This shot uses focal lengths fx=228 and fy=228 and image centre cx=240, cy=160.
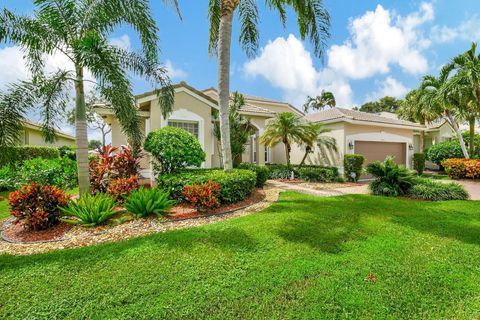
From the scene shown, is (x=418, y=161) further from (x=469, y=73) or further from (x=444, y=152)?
(x=469, y=73)

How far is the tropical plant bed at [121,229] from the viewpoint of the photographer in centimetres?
541

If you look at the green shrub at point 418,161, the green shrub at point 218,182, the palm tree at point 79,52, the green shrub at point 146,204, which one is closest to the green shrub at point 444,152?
the green shrub at point 418,161

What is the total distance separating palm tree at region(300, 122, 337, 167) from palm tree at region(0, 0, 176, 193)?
10.5m

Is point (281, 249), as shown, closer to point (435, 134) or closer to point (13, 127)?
point (13, 127)

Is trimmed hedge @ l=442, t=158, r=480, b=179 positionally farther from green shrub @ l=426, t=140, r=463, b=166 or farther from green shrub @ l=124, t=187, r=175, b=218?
green shrub @ l=124, t=187, r=175, b=218

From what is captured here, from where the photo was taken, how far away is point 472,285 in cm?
376

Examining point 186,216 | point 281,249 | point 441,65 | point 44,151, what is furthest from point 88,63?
point 441,65

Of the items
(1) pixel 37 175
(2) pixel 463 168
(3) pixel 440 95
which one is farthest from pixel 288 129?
(1) pixel 37 175

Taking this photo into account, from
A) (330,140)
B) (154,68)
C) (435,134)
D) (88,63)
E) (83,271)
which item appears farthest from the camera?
(435,134)

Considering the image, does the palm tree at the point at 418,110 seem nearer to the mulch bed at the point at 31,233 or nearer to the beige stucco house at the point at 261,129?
the beige stucco house at the point at 261,129

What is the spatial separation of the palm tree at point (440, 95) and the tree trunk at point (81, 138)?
2122 centimetres

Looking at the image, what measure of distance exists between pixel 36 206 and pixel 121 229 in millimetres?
2511

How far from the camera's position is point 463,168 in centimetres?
1585

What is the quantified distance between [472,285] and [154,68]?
1080cm
